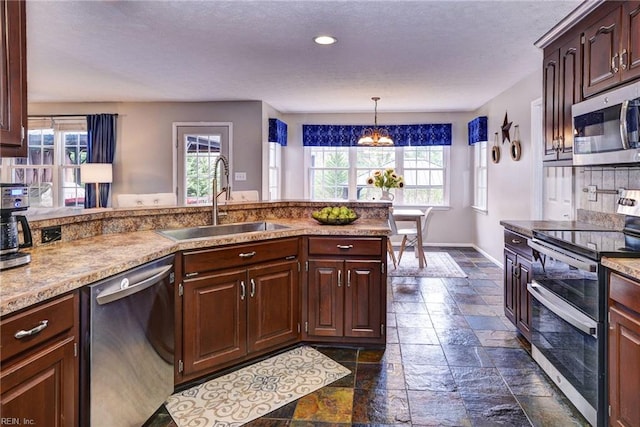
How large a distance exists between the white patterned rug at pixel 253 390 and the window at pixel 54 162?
17.2 ft

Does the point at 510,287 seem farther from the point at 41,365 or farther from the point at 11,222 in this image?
the point at 11,222

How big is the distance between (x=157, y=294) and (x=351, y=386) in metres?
1.24

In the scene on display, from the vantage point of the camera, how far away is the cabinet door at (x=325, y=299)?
2863mm

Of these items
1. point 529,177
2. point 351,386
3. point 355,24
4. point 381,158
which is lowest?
point 351,386

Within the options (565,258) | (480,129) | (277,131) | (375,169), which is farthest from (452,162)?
(565,258)

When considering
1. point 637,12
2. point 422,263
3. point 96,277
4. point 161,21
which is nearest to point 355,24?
point 161,21

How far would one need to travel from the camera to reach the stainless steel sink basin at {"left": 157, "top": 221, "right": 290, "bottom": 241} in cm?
282

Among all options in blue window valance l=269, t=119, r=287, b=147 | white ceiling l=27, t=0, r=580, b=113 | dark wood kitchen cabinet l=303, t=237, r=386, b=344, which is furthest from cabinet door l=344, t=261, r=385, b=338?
blue window valance l=269, t=119, r=287, b=147

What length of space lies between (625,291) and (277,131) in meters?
5.59

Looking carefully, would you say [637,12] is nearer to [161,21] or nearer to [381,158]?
[161,21]

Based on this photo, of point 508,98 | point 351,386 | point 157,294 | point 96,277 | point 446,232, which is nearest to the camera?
point 96,277

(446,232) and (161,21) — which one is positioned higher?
(161,21)

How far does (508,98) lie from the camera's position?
5.41 meters

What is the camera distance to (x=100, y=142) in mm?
6262
